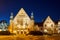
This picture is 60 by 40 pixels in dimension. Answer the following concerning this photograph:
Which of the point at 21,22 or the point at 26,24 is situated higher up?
the point at 21,22

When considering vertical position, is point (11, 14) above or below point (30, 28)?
above

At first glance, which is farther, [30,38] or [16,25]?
[16,25]

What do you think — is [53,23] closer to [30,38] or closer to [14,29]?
[14,29]

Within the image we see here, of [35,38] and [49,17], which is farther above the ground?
[49,17]

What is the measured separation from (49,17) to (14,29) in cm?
520

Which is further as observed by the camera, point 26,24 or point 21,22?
point 21,22

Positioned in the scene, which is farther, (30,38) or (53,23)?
A: (53,23)

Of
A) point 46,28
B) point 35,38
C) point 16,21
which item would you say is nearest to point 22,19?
point 16,21

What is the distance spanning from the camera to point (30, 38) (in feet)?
30.3

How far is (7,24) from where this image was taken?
27.7 meters

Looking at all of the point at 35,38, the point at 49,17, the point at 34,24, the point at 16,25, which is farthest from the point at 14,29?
the point at 35,38

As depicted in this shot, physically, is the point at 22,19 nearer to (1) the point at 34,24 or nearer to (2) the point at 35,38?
(1) the point at 34,24

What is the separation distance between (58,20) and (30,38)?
2026cm

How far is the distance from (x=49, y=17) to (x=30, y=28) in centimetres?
316
